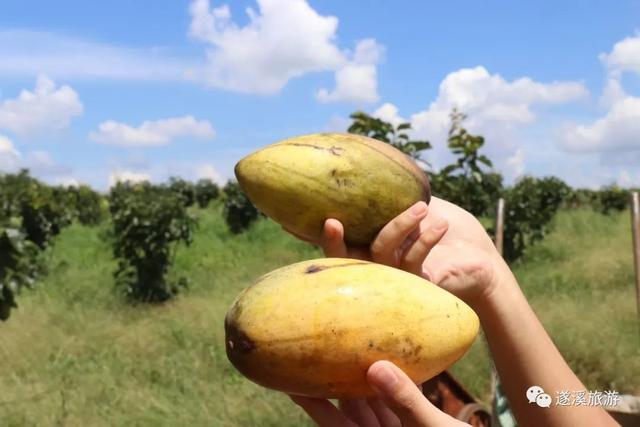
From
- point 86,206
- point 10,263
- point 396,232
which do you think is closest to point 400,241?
point 396,232

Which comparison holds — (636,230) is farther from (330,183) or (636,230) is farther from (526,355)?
(330,183)

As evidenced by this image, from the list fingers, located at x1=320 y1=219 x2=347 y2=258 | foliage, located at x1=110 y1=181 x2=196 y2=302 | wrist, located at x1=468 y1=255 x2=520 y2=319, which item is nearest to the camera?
fingers, located at x1=320 y1=219 x2=347 y2=258

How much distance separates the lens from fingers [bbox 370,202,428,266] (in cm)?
156

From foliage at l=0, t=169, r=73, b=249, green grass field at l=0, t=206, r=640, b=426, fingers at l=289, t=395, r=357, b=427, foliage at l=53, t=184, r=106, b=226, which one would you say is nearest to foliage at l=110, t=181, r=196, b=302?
green grass field at l=0, t=206, r=640, b=426

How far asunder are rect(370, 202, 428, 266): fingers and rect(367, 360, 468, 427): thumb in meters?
0.36

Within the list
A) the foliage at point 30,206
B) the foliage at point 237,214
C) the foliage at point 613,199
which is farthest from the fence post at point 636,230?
the foliage at point 613,199

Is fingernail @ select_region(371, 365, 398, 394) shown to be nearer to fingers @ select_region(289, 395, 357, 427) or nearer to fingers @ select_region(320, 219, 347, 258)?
fingers @ select_region(289, 395, 357, 427)

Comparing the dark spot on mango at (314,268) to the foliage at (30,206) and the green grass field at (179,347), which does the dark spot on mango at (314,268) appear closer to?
the green grass field at (179,347)

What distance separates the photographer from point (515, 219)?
12875 millimetres

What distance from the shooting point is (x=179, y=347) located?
289 inches

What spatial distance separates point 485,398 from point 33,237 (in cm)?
1242

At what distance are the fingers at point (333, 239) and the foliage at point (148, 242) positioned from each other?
9.21 meters

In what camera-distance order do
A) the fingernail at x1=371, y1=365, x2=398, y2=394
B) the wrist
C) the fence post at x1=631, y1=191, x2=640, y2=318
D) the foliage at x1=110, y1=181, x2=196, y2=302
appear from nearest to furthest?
the fingernail at x1=371, y1=365, x2=398, y2=394 → the wrist → the fence post at x1=631, y1=191, x2=640, y2=318 → the foliage at x1=110, y1=181, x2=196, y2=302

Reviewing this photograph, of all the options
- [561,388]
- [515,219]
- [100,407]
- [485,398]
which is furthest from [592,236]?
[561,388]
